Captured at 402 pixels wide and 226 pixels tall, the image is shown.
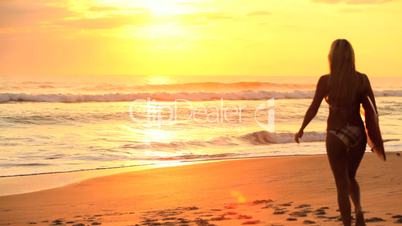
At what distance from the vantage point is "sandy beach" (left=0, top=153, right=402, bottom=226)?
739 centimetres

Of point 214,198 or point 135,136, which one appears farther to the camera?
point 135,136

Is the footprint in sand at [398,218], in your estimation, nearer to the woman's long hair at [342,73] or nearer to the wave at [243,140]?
the woman's long hair at [342,73]

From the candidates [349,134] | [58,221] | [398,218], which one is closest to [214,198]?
[58,221]

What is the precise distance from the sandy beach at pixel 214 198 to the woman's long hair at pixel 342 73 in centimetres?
158

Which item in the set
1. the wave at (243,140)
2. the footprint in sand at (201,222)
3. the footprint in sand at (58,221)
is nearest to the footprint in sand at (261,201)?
the footprint in sand at (201,222)

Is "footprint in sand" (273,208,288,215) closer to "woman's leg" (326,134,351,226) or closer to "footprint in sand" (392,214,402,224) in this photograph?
"footprint in sand" (392,214,402,224)

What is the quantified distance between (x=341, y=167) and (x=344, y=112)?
48cm

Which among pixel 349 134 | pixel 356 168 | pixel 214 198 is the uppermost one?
pixel 349 134

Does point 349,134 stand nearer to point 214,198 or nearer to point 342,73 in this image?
point 342,73

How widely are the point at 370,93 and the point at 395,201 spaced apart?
8.44 ft

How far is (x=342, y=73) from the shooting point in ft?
18.2

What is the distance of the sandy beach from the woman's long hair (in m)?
1.58

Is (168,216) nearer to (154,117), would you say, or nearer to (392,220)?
(392,220)

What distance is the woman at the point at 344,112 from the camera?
18.2ft
